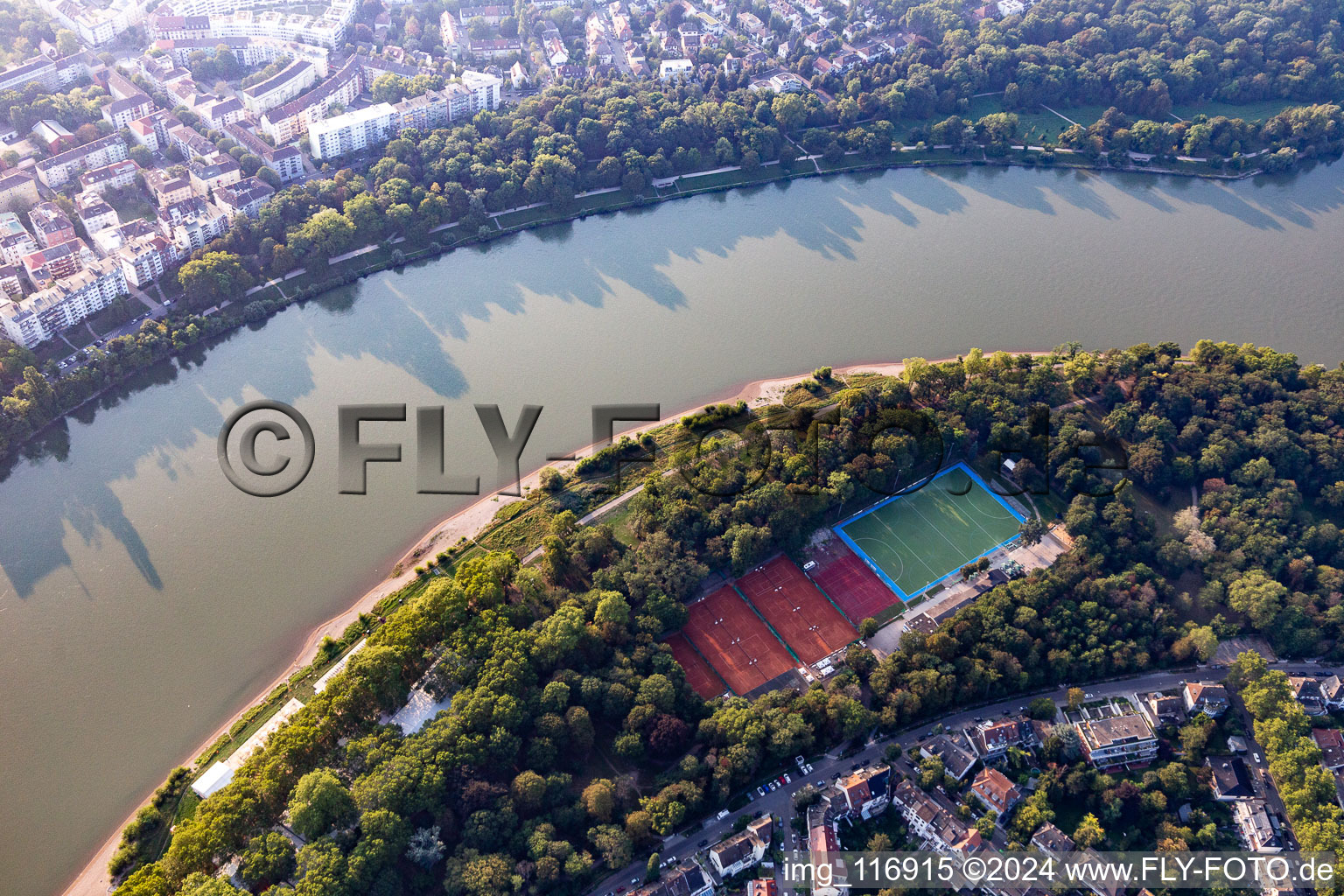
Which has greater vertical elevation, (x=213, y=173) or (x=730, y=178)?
(x=213, y=173)

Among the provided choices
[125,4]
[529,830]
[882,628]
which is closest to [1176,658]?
[882,628]

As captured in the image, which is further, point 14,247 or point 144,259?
point 144,259

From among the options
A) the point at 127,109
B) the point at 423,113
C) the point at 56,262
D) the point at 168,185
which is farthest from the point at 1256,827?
the point at 127,109

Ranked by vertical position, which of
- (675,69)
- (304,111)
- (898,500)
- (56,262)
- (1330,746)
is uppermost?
(675,69)

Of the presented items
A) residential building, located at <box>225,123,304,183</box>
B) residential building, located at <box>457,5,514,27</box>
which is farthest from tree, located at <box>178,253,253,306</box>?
residential building, located at <box>457,5,514,27</box>

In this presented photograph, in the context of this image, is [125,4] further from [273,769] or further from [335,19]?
[273,769]

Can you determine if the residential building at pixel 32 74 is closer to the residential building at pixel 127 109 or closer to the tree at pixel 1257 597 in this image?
the residential building at pixel 127 109

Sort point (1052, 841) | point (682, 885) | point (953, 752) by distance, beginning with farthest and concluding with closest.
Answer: point (953, 752) → point (1052, 841) → point (682, 885)

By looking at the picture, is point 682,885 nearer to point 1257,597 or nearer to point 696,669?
point 696,669
